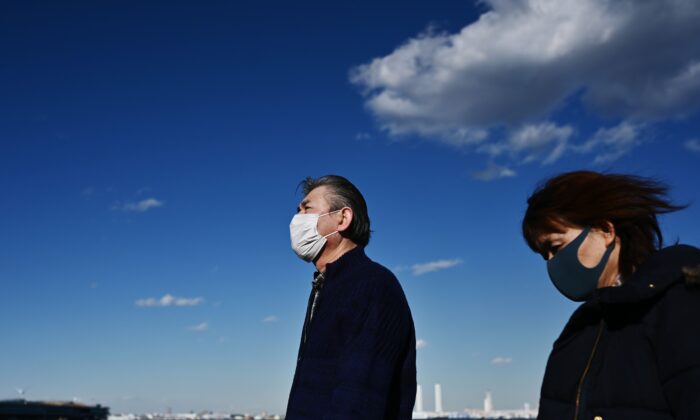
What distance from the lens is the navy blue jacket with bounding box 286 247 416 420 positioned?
132 inches

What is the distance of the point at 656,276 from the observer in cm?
218

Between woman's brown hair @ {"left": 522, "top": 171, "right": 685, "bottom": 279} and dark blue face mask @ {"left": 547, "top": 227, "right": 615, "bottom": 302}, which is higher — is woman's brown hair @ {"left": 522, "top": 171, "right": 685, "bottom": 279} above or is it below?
above

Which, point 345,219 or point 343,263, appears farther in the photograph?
point 345,219

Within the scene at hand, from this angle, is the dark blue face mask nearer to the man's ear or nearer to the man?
the man

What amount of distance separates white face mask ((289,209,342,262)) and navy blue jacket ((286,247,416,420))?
0.23m

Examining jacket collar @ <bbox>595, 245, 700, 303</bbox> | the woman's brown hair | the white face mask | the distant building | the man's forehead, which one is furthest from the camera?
the distant building

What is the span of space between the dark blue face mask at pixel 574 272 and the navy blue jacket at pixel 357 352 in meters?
1.24

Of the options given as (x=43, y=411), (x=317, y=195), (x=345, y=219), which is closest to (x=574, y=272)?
(x=345, y=219)

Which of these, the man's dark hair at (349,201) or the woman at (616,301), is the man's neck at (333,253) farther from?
the woman at (616,301)

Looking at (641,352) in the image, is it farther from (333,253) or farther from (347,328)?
(333,253)

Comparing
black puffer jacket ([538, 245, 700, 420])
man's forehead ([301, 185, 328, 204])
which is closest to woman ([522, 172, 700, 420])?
black puffer jacket ([538, 245, 700, 420])

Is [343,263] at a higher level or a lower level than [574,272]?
higher

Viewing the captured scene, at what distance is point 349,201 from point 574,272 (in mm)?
2030

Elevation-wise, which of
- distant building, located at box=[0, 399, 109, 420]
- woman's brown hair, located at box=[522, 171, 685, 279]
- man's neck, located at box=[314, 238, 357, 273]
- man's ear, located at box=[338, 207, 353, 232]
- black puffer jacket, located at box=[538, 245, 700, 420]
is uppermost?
distant building, located at box=[0, 399, 109, 420]
